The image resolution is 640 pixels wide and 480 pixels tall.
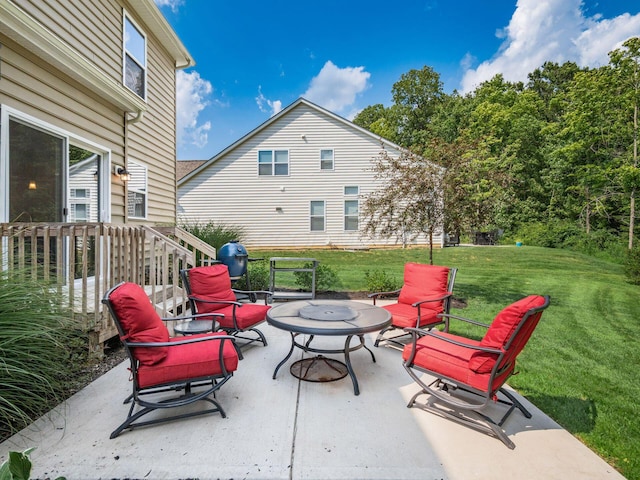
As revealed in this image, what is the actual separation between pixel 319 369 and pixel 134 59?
7.83m

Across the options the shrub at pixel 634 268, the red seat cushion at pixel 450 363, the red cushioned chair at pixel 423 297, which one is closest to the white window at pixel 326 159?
the shrub at pixel 634 268

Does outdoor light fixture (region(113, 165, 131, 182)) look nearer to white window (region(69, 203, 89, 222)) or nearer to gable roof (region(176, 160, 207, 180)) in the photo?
white window (region(69, 203, 89, 222))

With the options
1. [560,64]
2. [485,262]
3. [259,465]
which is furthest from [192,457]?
[560,64]

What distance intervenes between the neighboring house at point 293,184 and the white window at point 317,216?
0.05m

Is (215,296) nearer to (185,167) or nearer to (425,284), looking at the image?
(425,284)

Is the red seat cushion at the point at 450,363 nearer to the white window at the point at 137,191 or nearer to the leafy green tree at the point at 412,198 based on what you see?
the leafy green tree at the point at 412,198

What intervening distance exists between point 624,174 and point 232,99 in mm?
21117

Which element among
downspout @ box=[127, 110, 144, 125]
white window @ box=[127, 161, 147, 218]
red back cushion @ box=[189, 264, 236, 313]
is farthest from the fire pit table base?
downspout @ box=[127, 110, 144, 125]

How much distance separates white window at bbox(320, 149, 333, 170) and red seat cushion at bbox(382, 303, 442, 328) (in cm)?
1179

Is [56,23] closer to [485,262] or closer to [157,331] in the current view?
[157,331]

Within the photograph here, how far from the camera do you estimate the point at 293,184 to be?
15461mm

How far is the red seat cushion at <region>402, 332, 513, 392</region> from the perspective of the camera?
2.51 meters

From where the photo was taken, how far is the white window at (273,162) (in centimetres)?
1545

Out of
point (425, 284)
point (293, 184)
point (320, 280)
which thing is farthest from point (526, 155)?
point (425, 284)
